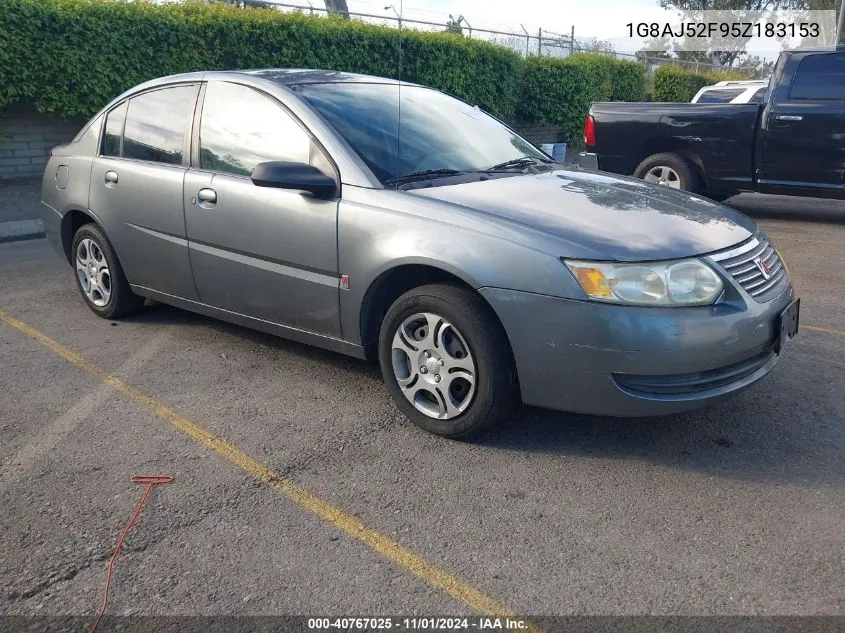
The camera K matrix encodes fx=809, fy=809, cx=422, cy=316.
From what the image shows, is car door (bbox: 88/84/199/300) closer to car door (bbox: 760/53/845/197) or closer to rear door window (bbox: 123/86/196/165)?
rear door window (bbox: 123/86/196/165)

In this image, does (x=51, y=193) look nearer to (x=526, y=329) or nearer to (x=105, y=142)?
(x=105, y=142)

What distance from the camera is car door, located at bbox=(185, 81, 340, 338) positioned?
399cm

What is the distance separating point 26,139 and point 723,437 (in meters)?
9.58

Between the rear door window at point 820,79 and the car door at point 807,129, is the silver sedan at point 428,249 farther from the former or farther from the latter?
the rear door window at point 820,79

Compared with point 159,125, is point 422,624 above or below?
below

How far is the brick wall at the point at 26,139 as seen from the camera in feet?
33.0

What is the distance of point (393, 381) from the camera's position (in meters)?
3.81

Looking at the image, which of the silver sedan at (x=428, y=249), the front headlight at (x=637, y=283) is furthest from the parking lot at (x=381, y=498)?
the front headlight at (x=637, y=283)

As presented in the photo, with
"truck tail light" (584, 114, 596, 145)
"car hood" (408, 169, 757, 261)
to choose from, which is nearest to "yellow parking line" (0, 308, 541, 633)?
"car hood" (408, 169, 757, 261)

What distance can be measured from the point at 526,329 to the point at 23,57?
8.52 meters

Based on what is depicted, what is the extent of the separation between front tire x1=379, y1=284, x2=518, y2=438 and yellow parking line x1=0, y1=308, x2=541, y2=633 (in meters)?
0.74

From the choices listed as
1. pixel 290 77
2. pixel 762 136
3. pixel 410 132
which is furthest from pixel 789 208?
pixel 290 77

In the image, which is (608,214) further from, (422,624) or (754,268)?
(422,624)

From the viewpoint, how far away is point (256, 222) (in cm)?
420
